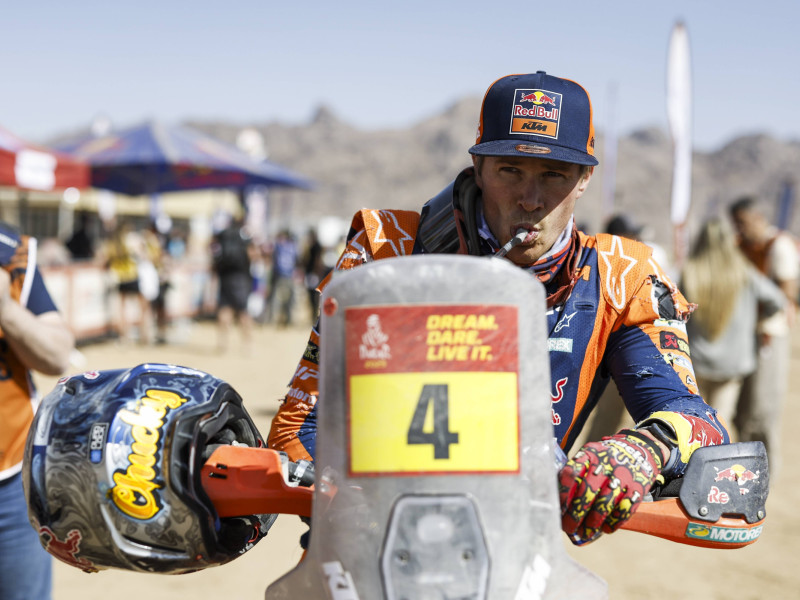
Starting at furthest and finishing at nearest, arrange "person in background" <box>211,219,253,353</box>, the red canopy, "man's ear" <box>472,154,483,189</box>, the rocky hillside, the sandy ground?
the rocky hillside < "person in background" <box>211,219,253,353</box> < the red canopy < the sandy ground < "man's ear" <box>472,154,483,189</box>

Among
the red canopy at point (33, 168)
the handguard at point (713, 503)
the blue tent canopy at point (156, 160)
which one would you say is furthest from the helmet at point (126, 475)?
the blue tent canopy at point (156, 160)

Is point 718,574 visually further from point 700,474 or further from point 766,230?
point 700,474

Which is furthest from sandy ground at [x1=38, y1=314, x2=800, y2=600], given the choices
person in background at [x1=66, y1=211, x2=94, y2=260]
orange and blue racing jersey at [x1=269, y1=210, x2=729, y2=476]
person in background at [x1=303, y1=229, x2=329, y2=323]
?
person in background at [x1=66, y1=211, x2=94, y2=260]

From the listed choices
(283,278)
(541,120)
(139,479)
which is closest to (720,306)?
(541,120)

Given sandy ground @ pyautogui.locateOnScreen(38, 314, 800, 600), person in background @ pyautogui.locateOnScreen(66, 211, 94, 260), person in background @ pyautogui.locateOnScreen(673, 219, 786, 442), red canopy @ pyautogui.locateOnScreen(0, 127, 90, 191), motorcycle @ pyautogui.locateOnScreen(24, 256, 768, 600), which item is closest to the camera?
motorcycle @ pyautogui.locateOnScreen(24, 256, 768, 600)

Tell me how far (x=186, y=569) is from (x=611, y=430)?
14.7 feet

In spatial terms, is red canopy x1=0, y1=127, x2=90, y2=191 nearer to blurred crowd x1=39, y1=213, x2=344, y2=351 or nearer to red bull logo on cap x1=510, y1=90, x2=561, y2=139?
blurred crowd x1=39, y1=213, x2=344, y2=351

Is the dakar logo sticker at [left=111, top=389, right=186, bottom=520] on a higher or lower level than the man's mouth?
lower

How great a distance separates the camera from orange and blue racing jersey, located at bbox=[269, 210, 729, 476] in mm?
1669

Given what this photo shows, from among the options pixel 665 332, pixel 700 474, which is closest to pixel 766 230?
pixel 665 332

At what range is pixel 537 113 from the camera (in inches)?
65.9

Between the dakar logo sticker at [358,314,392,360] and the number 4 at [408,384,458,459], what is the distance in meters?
0.07

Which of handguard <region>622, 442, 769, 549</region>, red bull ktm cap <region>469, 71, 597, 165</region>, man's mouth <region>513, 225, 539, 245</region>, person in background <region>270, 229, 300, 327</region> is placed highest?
red bull ktm cap <region>469, 71, 597, 165</region>

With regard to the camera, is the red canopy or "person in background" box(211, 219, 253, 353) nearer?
the red canopy
